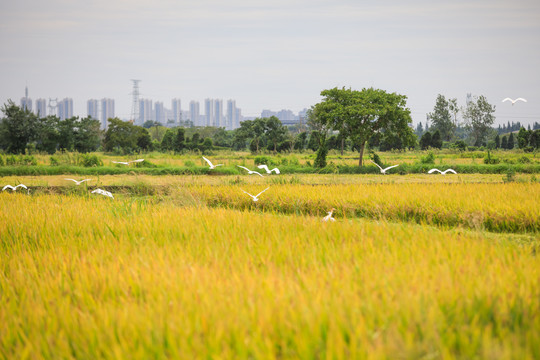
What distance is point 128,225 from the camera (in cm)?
608

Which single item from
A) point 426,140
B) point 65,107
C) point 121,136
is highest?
point 65,107

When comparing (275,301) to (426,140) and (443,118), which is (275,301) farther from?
(443,118)

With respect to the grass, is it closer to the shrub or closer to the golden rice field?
the golden rice field

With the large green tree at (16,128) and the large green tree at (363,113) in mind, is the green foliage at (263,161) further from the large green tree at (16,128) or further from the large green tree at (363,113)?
the large green tree at (16,128)

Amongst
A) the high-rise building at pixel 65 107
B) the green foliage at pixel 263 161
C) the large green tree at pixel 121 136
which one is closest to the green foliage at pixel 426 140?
the green foliage at pixel 263 161

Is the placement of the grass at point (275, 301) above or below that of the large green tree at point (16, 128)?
below

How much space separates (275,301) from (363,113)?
18254 mm

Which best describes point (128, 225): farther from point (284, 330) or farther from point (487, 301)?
point (487, 301)

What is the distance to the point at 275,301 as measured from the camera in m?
2.88

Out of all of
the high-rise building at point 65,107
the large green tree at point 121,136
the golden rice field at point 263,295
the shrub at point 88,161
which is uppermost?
the high-rise building at point 65,107

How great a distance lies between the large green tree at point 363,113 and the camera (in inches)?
806

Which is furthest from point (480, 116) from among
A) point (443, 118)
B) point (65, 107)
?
point (65, 107)

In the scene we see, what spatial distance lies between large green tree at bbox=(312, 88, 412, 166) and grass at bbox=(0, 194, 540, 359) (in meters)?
15.9

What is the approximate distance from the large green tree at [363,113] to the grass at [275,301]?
1594 centimetres
